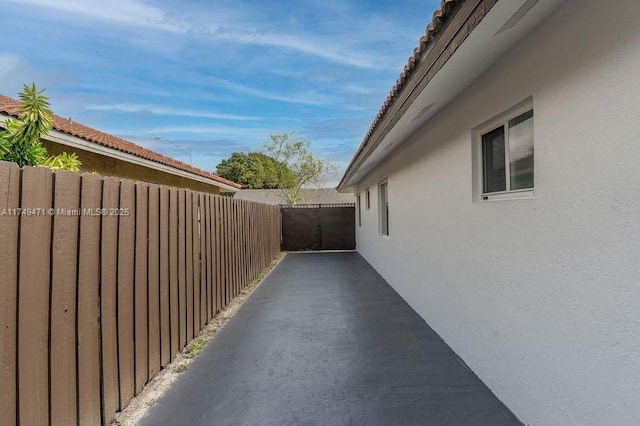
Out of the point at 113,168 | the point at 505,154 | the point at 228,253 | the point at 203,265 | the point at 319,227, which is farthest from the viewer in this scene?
the point at 319,227

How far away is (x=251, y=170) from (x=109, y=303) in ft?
130

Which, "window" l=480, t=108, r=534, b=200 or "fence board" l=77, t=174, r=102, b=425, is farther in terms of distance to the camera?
"window" l=480, t=108, r=534, b=200

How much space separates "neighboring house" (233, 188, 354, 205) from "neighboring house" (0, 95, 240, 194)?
70.7 ft

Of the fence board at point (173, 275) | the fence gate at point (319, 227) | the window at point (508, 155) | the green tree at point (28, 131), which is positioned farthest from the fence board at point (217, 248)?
the fence gate at point (319, 227)

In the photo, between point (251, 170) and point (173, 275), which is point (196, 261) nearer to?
point (173, 275)

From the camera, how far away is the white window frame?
9.98 feet

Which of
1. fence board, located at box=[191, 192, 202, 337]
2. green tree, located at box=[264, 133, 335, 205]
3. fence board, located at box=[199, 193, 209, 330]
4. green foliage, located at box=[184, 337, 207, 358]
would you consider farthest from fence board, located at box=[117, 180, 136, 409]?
green tree, located at box=[264, 133, 335, 205]

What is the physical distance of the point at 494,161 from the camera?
3703 mm

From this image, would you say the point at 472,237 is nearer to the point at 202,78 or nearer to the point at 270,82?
the point at 202,78

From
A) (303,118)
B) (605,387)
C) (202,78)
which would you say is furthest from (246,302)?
(303,118)

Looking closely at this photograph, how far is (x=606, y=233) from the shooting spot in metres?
2.04

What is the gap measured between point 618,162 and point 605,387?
122 cm

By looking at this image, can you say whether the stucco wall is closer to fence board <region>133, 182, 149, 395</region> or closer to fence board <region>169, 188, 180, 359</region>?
fence board <region>169, 188, 180, 359</region>

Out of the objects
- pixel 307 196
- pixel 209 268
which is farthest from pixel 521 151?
pixel 307 196
